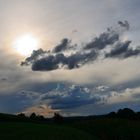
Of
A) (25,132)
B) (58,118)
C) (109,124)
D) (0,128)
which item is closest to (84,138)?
(25,132)

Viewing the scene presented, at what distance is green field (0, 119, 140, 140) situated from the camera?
62719 millimetres

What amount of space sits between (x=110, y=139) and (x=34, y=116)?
66.5m

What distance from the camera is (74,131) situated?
70.9 meters

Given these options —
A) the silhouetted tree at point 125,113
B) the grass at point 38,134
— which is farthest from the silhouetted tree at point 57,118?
the grass at point 38,134

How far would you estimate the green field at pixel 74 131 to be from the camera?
62719 mm

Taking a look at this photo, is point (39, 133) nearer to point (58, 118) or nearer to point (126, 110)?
point (58, 118)

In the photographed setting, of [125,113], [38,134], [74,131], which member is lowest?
[38,134]

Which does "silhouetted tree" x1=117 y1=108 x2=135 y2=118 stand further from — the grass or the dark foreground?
the grass

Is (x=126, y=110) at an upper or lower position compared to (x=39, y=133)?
upper

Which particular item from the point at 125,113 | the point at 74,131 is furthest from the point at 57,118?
the point at 74,131

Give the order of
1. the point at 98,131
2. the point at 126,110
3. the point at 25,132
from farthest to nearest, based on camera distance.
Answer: the point at 126,110 → the point at 98,131 → the point at 25,132

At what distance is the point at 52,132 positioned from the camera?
66.6m

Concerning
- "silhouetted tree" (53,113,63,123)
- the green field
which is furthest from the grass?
"silhouetted tree" (53,113,63,123)

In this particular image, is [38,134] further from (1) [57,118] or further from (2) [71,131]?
(1) [57,118]
